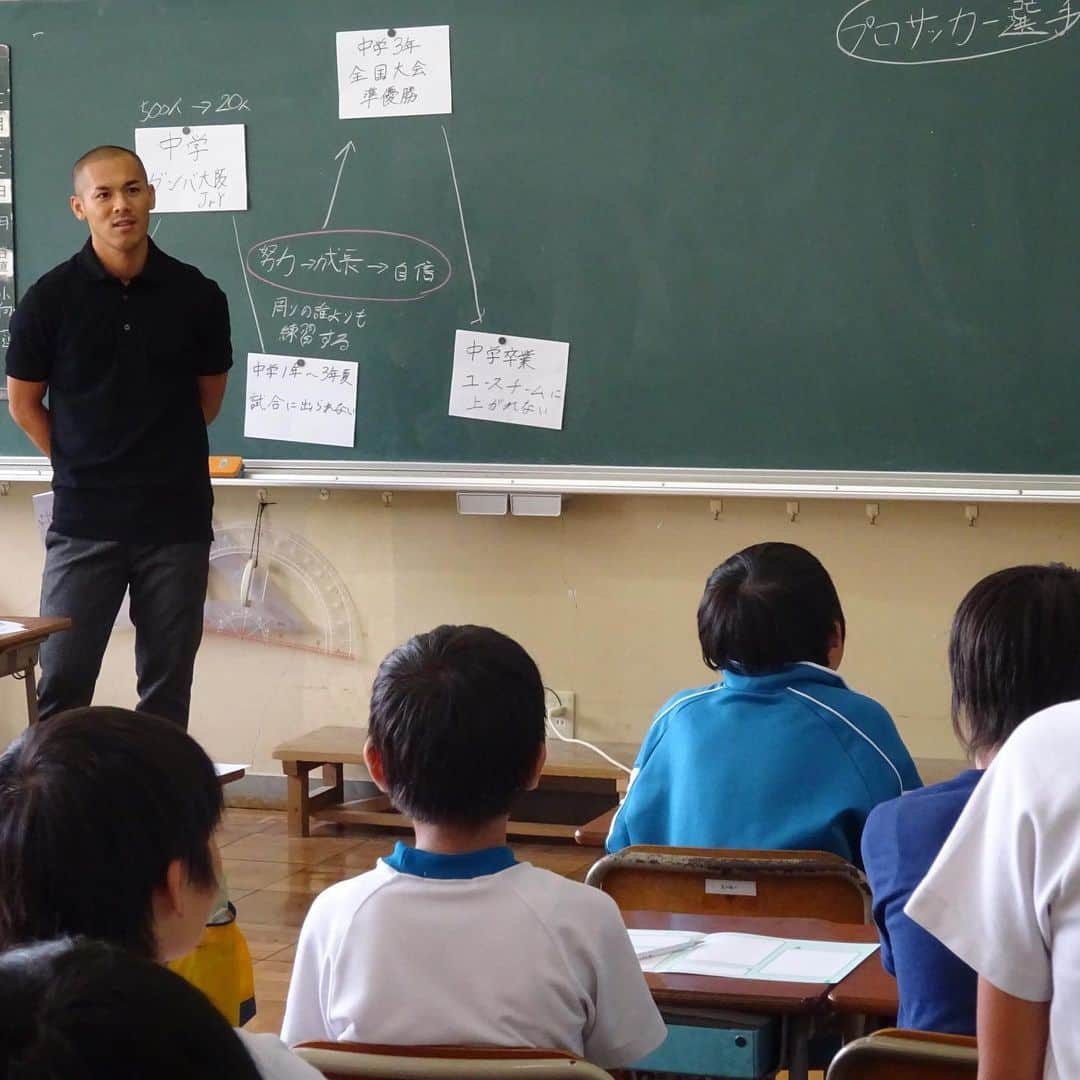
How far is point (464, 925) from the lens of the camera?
1.54m

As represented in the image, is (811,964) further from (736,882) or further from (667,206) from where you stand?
(667,206)

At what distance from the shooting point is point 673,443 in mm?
4180

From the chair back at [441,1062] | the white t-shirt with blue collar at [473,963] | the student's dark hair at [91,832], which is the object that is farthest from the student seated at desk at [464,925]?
the student's dark hair at [91,832]

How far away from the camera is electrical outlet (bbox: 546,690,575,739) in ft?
14.9

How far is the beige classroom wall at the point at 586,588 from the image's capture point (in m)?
4.17

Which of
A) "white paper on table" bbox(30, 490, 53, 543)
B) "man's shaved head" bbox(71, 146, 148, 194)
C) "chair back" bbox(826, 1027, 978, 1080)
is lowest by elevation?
"chair back" bbox(826, 1027, 978, 1080)

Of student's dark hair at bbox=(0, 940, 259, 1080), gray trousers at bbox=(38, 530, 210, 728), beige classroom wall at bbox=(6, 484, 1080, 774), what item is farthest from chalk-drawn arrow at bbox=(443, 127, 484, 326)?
student's dark hair at bbox=(0, 940, 259, 1080)

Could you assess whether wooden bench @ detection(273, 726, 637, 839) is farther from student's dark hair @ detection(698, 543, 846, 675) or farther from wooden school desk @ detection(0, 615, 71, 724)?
student's dark hair @ detection(698, 543, 846, 675)

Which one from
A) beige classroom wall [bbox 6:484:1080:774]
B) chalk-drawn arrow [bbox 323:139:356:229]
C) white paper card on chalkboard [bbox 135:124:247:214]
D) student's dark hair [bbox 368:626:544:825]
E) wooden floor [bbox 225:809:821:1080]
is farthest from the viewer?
white paper card on chalkboard [bbox 135:124:247:214]

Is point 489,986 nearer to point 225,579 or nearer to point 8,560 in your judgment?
point 225,579

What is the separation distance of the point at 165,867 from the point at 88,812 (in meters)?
0.07

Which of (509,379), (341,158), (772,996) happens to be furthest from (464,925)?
(341,158)

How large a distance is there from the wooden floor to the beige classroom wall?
1.05ft

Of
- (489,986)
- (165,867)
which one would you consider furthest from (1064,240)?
(165,867)
